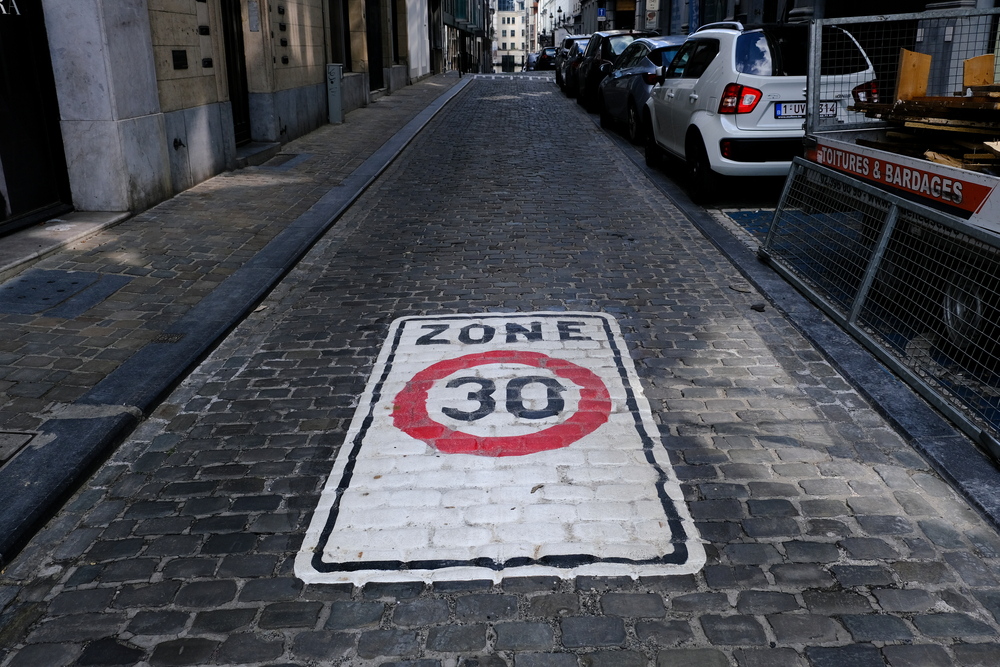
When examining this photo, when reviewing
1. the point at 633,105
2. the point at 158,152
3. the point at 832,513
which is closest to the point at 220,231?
the point at 158,152

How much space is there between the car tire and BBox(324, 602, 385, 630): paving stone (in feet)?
41.0

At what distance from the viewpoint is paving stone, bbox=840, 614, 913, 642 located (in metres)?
2.81

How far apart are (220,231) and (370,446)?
16.2 ft

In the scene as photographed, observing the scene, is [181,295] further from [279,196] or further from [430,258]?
[279,196]

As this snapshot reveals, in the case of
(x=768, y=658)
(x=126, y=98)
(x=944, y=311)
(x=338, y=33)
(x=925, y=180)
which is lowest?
(x=768, y=658)

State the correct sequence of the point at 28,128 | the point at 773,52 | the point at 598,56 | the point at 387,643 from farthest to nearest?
1. the point at 598,56
2. the point at 773,52
3. the point at 28,128
4. the point at 387,643

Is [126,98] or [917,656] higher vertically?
[126,98]

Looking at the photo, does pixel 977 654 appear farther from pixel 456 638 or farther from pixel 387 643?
pixel 387 643

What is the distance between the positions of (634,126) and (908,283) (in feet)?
33.2

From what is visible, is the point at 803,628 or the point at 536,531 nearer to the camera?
the point at 803,628

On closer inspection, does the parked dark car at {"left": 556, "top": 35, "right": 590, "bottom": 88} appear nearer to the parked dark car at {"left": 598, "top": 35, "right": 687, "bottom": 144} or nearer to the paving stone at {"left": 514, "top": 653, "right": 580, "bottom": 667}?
the parked dark car at {"left": 598, "top": 35, "right": 687, "bottom": 144}

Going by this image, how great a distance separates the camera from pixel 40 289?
643 cm

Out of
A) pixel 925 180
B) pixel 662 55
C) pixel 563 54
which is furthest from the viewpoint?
pixel 563 54

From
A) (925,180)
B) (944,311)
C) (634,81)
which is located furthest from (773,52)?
(634,81)
